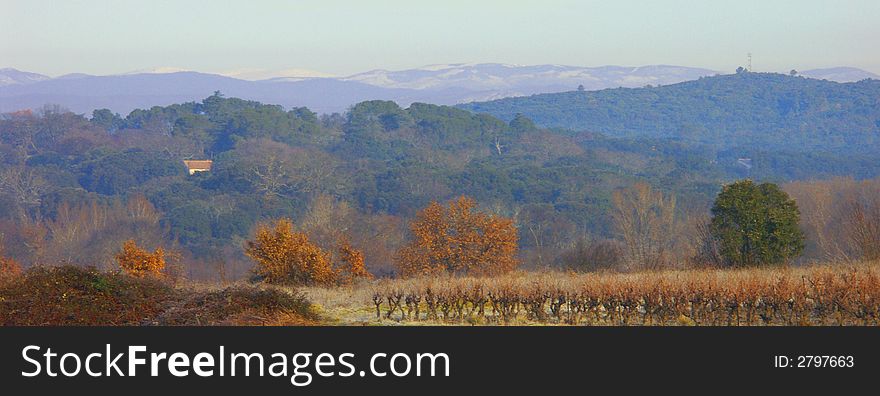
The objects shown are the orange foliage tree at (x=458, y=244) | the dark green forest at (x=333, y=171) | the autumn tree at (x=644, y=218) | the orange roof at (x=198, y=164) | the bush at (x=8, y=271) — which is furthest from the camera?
the orange roof at (x=198, y=164)

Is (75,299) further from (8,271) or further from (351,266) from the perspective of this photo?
A: (351,266)

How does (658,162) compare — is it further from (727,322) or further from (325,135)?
(727,322)

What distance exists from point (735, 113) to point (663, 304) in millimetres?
182138

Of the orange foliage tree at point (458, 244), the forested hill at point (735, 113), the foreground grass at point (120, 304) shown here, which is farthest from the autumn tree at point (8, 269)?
the forested hill at point (735, 113)

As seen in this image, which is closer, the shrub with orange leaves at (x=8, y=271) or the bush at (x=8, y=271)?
the bush at (x=8, y=271)

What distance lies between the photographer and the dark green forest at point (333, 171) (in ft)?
230

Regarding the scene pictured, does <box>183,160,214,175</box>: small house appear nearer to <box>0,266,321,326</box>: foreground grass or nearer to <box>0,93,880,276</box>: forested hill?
<box>0,93,880,276</box>: forested hill

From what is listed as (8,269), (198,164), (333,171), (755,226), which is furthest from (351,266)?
(198,164)

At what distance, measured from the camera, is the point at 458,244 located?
33875 mm

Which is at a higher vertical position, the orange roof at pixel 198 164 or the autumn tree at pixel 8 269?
the autumn tree at pixel 8 269

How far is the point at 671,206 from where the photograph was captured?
65.9 metres

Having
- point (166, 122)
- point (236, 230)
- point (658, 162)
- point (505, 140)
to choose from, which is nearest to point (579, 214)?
point (236, 230)

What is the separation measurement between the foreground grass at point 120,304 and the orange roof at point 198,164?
96791 millimetres

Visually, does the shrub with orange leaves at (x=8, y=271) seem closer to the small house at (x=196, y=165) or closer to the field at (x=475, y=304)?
the field at (x=475, y=304)
